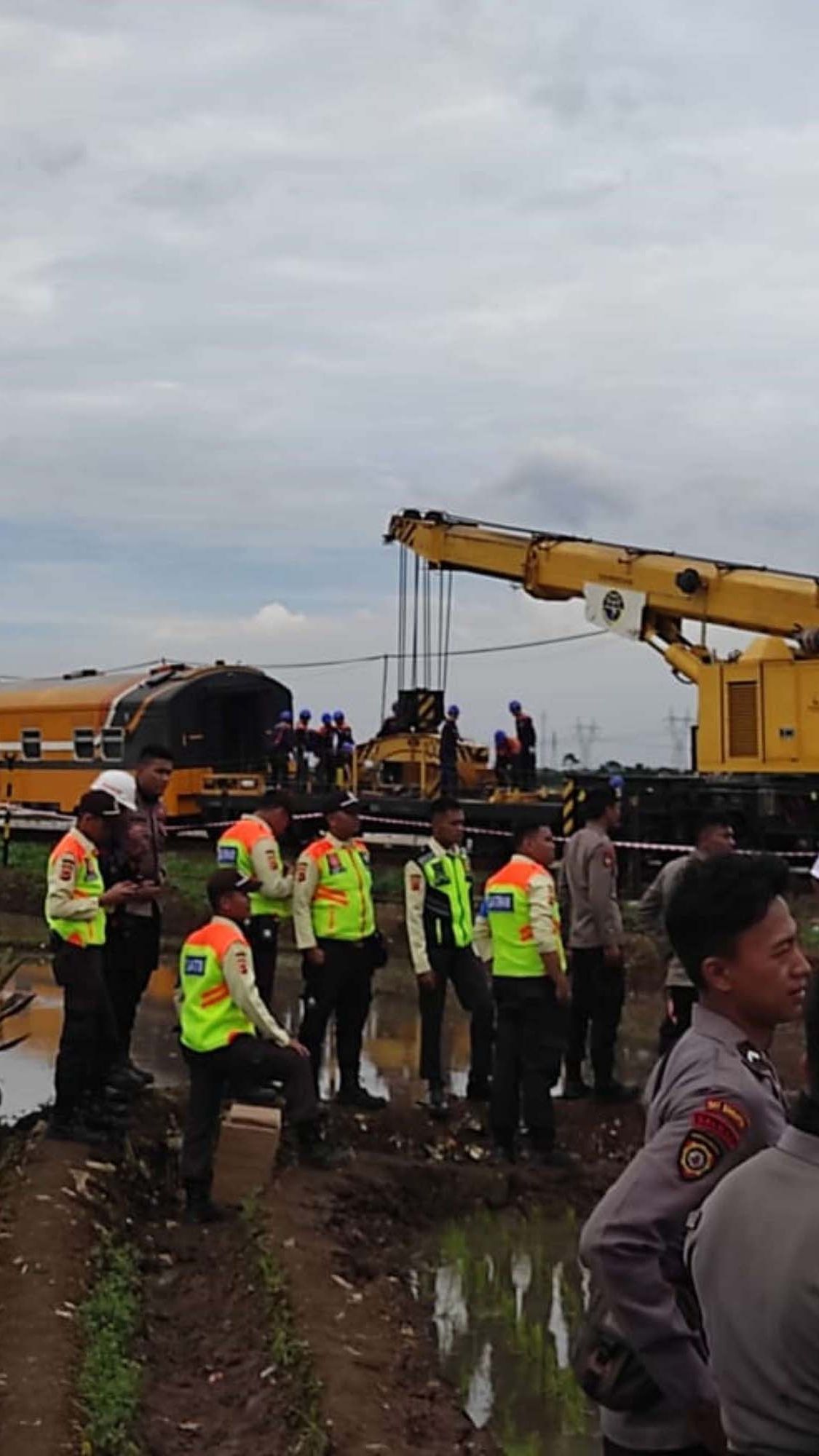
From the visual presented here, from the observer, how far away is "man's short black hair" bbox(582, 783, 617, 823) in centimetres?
942

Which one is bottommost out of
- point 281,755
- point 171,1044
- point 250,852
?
point 171,1044

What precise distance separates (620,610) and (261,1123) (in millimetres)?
12817

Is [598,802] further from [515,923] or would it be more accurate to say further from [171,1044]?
[171,1044]

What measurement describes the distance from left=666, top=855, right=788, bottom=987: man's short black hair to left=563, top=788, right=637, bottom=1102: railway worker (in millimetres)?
6240

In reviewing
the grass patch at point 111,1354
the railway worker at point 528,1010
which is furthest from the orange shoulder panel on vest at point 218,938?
the railway worker at point 528,1010

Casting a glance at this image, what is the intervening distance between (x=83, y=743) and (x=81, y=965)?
17.7 metres

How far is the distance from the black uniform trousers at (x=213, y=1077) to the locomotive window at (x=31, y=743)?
62.7ft

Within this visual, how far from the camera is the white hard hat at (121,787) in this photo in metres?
8.73

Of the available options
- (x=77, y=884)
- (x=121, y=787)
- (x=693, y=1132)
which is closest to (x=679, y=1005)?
(x=77, y=884)

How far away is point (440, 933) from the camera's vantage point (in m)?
9.29

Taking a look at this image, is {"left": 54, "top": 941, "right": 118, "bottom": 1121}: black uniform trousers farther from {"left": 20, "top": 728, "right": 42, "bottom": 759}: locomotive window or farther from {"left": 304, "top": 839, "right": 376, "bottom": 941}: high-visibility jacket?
{"left": 20, "top": 728, "right": 42, "bottom": 759}: locomotive window

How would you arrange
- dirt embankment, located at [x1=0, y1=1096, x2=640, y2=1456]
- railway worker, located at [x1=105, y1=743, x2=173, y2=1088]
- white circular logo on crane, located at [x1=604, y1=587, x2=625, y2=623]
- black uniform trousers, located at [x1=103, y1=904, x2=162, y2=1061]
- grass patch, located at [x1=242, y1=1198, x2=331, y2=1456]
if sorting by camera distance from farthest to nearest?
white circular logo on crane, located at [x1=604, y1=587, x2=625, y2=623]
black uniform trousers, located at [x1=103, y1=904, x2=162, y2=1061]
railway worker, located at [x1=105, y1=743, x2=173, y2=1088]
dirt embankment, located at [x1=0, y1=1096, x2=640, y2=1456]
grass patch, located at [x1=242, y1=1198, x2=331, y2=1456]

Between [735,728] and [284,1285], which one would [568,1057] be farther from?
[735,728]

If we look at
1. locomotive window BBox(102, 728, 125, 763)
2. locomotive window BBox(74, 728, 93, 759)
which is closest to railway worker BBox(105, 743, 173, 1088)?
locomotive window BBox(102, 728, 125, 763)
